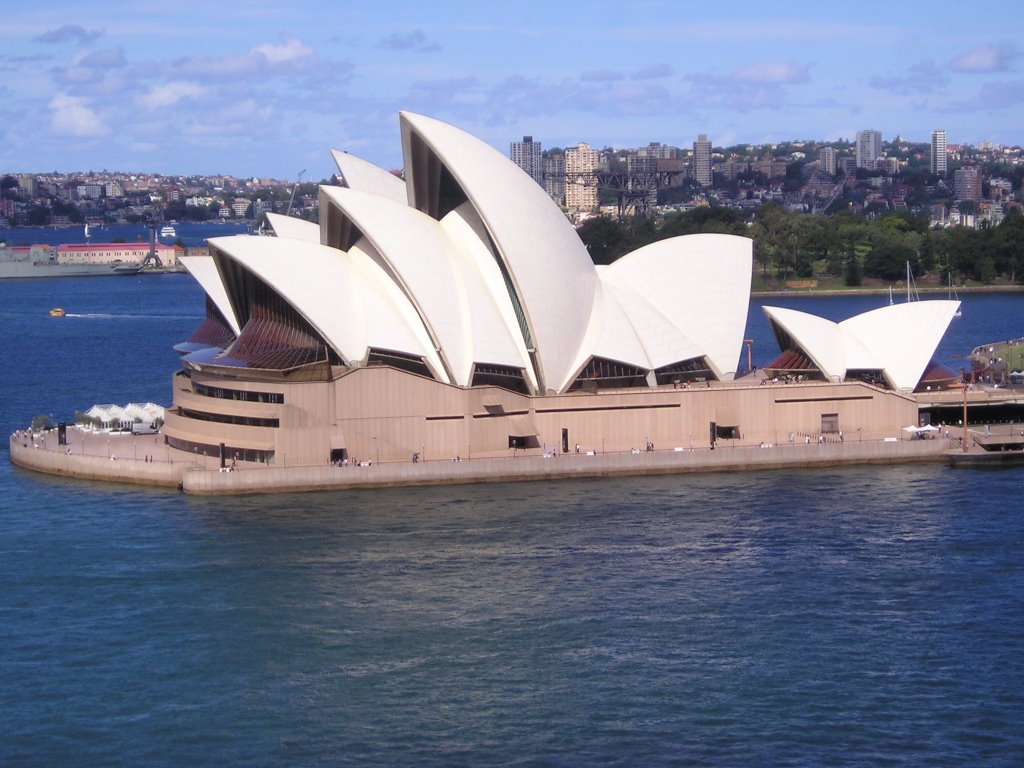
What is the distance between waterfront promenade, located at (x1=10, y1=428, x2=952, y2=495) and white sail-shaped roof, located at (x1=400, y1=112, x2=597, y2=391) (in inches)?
126

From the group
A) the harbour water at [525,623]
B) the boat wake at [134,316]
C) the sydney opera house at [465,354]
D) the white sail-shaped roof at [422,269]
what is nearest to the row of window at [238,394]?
the sydney opera house at [465,354]

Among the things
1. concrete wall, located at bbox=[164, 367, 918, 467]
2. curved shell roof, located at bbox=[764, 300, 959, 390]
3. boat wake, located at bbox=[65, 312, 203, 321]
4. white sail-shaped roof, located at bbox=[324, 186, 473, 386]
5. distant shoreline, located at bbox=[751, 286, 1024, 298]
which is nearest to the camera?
concrete wall, located at bbox=[164, 367, 918, 467]

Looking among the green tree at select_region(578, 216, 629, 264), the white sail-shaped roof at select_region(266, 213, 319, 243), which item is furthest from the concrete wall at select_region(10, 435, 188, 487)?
the green tree at select_region(578, 216, 629, 264)

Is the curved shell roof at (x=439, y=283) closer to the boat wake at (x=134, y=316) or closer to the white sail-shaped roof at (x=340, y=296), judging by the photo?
the white sail-shaped roof at (x=340, y=296)

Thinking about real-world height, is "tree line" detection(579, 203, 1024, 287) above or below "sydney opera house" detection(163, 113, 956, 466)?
above

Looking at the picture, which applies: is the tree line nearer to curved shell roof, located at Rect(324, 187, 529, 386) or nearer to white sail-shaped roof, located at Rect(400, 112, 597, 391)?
white sail-shaped roof, located at Rect(400, 112, 597, 391)

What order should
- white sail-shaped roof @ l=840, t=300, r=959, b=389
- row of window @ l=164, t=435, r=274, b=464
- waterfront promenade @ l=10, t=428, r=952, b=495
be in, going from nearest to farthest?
waterfront promenade @ l=10, t=428, r=952, b=495 → row of window @ l=164, t=435, r=274, b=464 → white sail-shaped roof @ l=840, t=300, r=959, b=389

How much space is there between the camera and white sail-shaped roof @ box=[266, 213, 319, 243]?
162 feet

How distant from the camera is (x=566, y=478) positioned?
1604 inches

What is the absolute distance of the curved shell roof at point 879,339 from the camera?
45781mm

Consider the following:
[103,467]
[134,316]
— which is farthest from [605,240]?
[103,467]

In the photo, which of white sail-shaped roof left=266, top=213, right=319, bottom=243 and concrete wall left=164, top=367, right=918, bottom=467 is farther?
white sail-shaped roof left=266, top=213, right=319, bottom=243

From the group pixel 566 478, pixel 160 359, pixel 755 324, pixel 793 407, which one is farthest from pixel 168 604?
pixel 755 324

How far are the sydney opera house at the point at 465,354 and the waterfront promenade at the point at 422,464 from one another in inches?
33.1
